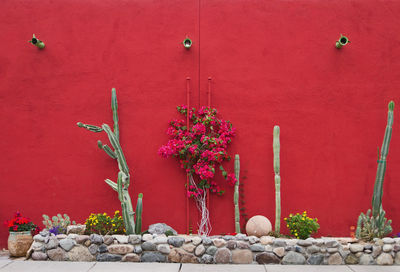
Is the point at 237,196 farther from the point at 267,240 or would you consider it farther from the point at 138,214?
the point at 138,214

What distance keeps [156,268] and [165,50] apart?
314 centimetres

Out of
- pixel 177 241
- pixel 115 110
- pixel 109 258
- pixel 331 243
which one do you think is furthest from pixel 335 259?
pixel 115 110

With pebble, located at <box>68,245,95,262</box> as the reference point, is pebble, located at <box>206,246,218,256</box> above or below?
above

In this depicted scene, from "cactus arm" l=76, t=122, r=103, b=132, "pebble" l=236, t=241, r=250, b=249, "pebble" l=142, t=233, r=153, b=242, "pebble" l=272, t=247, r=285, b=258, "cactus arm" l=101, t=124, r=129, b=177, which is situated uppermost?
"cactus arm" l=76, t=122, r=103, b=132

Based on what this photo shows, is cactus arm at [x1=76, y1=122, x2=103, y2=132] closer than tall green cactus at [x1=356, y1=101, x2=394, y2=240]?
No

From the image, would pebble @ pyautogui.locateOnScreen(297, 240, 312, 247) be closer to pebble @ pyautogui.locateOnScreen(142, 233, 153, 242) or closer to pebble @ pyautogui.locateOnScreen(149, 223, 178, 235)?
pebble @ pyautogui.locateOnScreen(149, 223, 178, 235)

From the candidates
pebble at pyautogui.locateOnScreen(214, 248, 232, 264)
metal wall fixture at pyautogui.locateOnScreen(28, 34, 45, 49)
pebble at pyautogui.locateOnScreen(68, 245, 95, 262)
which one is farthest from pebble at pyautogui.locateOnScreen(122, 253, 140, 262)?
metal wall fixture at pyautogui.locateOnScreen(28, 34, 45, 49)

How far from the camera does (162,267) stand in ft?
15.2

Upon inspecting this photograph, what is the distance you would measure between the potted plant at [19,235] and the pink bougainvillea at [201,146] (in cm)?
205

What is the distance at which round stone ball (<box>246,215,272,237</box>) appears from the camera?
16.9 feet

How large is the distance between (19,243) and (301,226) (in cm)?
371

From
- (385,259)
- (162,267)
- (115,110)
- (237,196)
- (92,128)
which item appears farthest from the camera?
(115,110)

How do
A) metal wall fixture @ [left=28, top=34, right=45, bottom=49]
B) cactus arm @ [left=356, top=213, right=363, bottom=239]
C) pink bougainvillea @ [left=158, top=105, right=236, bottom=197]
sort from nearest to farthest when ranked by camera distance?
cactus arm @ [left=356, top=213, right=363, bottom=239] → pink bougainvillea @ [left=158, top=105, right=236, bottom=197] → metal wall fixture @ [left=28, top=34, right=45, bottom=49]

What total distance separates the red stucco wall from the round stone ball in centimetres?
48
